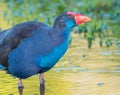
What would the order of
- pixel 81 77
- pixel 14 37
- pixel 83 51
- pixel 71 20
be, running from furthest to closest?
pixel 83 51 → pixel 81 77 → pixel 14 37 → pixel 71 20

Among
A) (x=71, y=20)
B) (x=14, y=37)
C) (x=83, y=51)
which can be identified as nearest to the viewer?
(x=71, y=20)

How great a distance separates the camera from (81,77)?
984 centimetres

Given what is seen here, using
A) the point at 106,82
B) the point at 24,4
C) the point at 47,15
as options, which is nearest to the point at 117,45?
the point at 106,82

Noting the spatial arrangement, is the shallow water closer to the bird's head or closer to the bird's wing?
the bird's wing

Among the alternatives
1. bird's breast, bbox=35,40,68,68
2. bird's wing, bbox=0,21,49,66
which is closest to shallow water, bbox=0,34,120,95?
bird's wing, bbox=0,21,49,66

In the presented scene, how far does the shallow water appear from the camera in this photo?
8.95m

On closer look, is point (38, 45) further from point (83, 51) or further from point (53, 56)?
point (83, 51)

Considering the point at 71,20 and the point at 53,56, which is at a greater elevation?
the point at 71,20

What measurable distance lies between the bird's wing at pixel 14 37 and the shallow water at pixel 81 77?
0.85m

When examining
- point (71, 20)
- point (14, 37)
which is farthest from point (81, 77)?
point (71, 20)

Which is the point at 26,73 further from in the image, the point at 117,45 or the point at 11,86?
the point at 117,45

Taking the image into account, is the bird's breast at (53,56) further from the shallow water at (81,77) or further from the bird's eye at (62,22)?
the shallow water at (81,77)

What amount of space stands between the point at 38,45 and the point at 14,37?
500mm

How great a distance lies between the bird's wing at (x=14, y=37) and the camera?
26.2 feet
